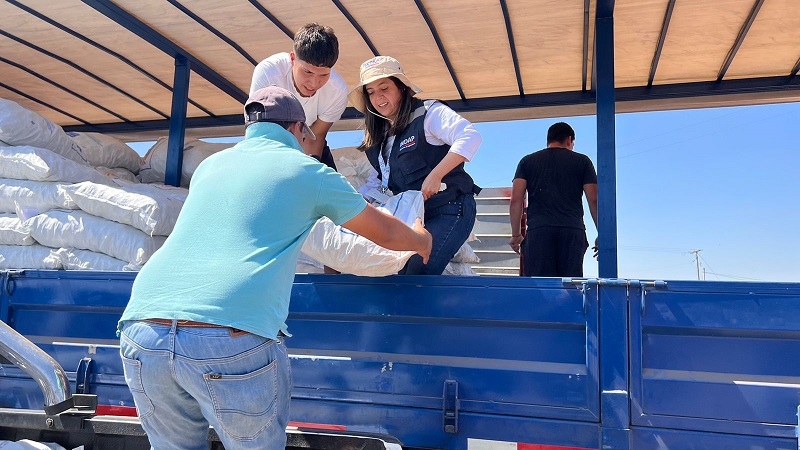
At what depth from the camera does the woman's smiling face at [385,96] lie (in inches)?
115

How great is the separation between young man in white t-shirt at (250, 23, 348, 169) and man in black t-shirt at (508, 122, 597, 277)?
4.71ft

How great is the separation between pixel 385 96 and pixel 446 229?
0.67m

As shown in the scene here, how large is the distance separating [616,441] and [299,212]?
140 centimetres

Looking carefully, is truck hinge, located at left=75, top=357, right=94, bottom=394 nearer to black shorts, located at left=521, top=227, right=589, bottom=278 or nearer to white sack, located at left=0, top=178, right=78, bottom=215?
white sack, located at left=0, top=178, right=78, bottom=215

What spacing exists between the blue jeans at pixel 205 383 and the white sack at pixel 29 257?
76.1 inches

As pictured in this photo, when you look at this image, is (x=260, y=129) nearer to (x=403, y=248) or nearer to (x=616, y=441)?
(x=403, y=248)

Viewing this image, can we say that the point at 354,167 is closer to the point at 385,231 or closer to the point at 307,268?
the point at 307,268

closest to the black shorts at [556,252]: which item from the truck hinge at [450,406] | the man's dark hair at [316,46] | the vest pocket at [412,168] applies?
the vest pocket at [412,168]

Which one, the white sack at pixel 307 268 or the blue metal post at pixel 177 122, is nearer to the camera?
the white sack at pixel 307 268

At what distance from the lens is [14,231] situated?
3521mm

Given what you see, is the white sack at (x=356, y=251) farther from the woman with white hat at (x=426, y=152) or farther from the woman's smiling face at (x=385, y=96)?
the woman's smiling face at (x=385, y=96)

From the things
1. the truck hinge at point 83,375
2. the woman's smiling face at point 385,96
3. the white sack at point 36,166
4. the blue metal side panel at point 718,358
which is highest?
the woman's smiling face at point 385,96

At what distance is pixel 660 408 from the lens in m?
2.27

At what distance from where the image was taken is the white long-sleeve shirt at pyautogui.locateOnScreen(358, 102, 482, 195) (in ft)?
8.85
